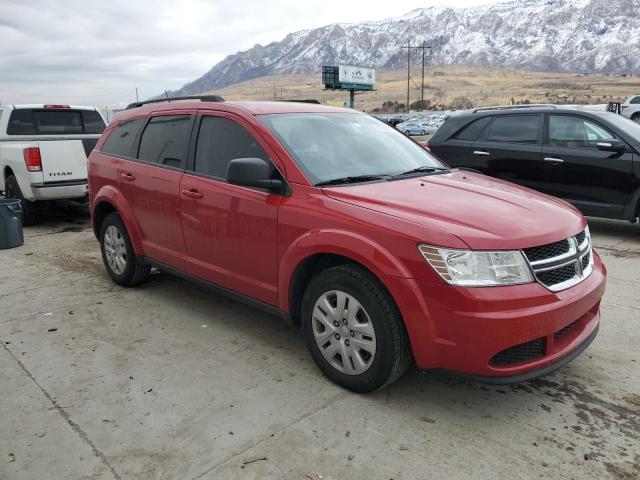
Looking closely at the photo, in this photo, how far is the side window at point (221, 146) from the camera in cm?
393

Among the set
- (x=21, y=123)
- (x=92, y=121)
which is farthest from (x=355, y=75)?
(x=21, y=123)

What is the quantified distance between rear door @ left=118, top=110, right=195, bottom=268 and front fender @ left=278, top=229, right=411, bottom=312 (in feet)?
4.09

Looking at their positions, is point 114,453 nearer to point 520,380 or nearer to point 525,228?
point 520,380

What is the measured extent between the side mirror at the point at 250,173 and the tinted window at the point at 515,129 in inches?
205

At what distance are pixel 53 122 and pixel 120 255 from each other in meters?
4.90

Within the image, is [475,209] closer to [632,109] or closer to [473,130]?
[473,130]

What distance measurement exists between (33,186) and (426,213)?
6990mm

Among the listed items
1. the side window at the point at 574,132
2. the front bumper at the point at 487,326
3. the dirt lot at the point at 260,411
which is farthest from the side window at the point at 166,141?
the side window at the point at 574,132

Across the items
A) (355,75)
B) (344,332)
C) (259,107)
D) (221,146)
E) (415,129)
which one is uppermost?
(355,75)

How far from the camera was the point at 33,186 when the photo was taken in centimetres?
813

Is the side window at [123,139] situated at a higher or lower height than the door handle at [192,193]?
higher

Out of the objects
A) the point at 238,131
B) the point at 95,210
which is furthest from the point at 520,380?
the point at 95,210

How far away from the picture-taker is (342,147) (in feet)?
13.0

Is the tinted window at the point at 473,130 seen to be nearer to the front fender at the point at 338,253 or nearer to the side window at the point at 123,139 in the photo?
the side window at the point at 123,139
